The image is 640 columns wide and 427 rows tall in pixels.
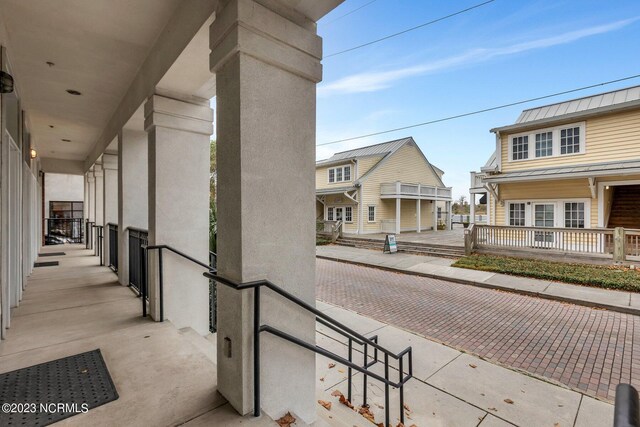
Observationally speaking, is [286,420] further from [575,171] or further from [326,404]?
[575,171]

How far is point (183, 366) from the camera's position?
2594 millimetres

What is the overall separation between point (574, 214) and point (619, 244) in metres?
3.29

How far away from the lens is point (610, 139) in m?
11.0

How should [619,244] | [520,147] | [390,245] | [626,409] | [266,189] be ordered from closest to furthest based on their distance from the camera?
[626,409], [266,189], [619,244], [520,147], [390,245]

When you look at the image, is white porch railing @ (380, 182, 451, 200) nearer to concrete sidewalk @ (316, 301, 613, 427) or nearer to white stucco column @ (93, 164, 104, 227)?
white stucco column @ (93, 164, 104, 227)

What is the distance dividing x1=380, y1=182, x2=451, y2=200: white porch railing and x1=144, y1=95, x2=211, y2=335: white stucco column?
17434 mm

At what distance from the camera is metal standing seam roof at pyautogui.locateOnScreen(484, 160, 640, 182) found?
10188 mm

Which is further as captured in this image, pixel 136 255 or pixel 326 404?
pixel 136 255

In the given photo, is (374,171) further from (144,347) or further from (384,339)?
(144,347)

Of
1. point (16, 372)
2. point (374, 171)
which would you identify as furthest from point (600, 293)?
point (374, 171)

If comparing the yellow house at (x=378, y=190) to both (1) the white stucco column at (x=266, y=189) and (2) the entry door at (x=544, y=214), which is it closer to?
(2) the entry door at (x=544, y=214)

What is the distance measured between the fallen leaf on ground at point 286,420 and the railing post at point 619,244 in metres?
11.6

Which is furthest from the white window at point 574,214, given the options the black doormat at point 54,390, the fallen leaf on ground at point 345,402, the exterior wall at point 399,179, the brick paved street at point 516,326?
the black doormat at point 54,390

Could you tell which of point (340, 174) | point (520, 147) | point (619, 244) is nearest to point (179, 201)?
point (619, 244)
